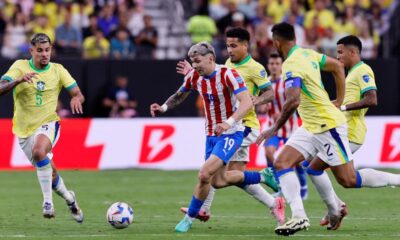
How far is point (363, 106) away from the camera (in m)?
14.7

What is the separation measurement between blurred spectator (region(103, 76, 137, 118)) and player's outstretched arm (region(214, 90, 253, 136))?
560 inches

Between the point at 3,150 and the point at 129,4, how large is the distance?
7011 mm

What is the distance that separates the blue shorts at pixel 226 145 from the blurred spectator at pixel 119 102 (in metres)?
13.7

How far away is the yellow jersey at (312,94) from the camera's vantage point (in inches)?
514

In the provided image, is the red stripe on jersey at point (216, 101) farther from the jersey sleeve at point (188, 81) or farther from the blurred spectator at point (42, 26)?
the blurred spectator at point (42, 26)

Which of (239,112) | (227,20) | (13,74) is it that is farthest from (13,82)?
(227,20)

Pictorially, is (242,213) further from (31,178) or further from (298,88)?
(31,178)

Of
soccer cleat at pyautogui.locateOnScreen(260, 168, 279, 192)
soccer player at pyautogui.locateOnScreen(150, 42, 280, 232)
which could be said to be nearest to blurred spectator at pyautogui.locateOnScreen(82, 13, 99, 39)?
soccer cleat at pyautogui.locateOnScreen(260, 168, 279, 192)

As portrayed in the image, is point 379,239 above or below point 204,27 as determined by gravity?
below

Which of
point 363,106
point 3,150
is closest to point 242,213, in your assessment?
point 363,106

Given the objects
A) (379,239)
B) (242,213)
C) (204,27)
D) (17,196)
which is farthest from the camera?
(204,27)

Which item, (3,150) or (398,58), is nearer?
(3,150)

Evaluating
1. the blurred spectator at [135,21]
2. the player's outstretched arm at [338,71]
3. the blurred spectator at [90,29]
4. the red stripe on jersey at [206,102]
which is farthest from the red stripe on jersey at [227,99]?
the blurred spectator at [135,21]

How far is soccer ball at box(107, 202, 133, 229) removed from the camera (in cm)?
1377
